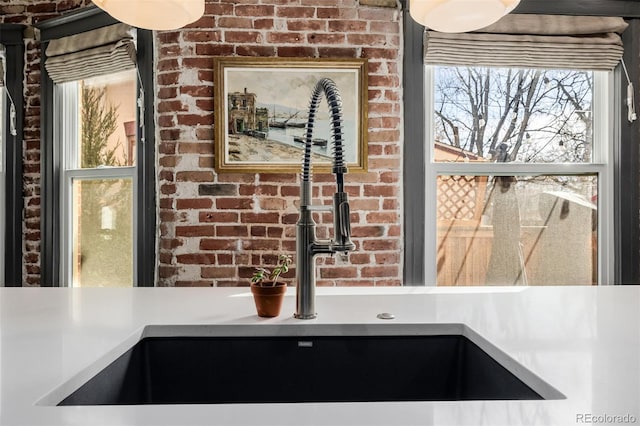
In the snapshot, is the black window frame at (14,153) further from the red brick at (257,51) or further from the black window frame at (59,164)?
the red brick at (257,51)

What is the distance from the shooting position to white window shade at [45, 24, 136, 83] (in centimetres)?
265

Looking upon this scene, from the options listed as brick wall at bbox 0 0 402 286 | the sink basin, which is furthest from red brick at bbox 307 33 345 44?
the sink basin

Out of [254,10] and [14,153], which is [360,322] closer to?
[254,10]

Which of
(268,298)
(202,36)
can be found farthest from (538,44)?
(268,298)

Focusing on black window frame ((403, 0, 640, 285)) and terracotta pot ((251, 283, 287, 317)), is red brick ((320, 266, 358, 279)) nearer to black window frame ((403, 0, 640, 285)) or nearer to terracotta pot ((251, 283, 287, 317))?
black window frame ((403, 0, 640, 285))

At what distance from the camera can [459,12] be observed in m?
1.08

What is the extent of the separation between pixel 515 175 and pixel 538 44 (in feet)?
2.32

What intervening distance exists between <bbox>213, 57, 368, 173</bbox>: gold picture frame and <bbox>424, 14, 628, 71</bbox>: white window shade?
0.47 m

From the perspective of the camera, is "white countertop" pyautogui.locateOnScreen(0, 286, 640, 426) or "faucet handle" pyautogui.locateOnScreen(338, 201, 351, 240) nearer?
"white countertop" pyautogui.locateOnScreen(0, 286, 640, 426)

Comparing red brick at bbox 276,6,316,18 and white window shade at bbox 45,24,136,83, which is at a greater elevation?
red brick at bbox 276,6,316,18

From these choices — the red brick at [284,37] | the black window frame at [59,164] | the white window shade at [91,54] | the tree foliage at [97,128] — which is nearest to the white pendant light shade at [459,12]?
the red brick at [284,37]

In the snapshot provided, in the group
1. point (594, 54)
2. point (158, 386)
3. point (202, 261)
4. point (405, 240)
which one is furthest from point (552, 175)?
point (158, 386)

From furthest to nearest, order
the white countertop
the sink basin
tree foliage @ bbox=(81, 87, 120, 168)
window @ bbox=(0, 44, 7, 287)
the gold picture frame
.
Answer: window @ bbox=(0, 44, 7, 287) < tree foliage @ bbox=(81, 87, 120, 168) < the gold picture frame < the sink basin < the white countertop

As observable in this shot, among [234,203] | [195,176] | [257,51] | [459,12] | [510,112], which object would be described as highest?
[257,51]
